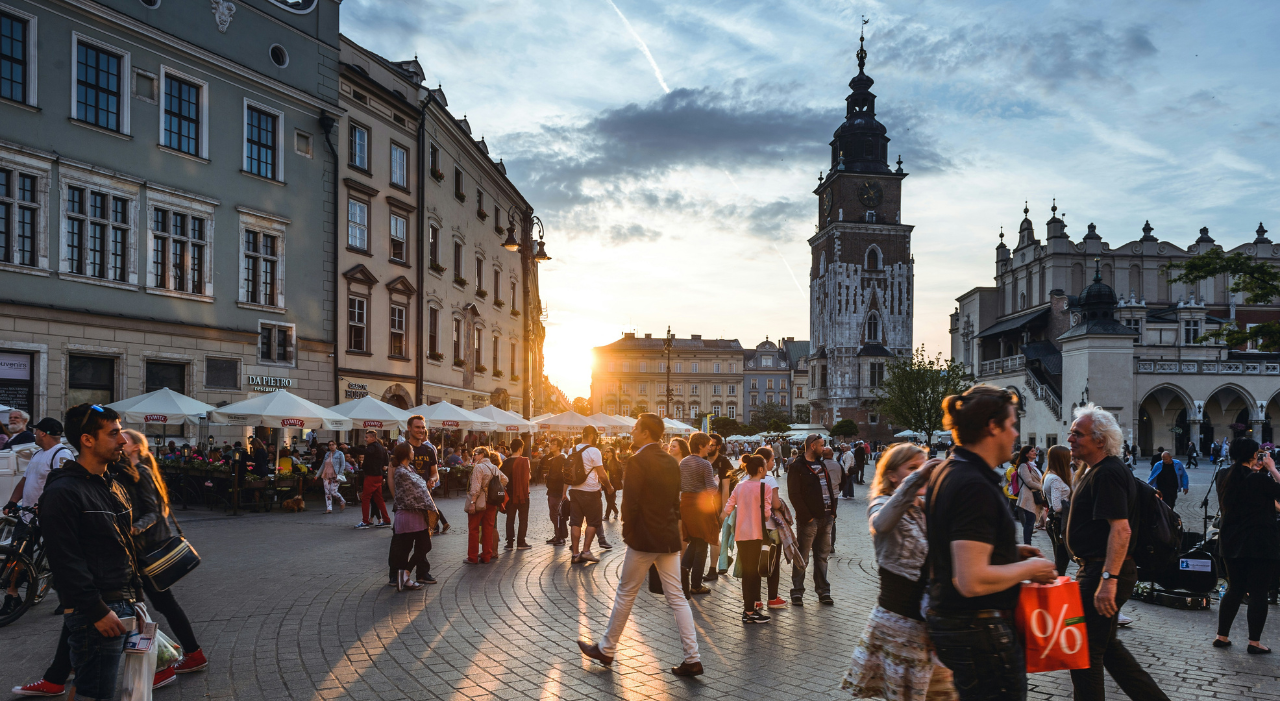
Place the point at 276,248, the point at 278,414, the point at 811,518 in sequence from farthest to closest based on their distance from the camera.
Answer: the point at 276,248
the point at 278,414
the point at 811,518

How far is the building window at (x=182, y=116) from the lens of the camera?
22859 mm

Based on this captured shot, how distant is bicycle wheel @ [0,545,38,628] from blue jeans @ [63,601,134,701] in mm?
4593

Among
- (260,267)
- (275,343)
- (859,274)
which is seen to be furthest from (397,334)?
(859,274)

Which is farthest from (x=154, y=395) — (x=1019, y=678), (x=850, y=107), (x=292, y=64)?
(x=850, y=107)

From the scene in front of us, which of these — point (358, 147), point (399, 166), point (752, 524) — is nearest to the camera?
point (752, 524)

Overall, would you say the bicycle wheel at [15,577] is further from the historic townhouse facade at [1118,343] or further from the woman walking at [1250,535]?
the historic townhouse facade at [1118,343]

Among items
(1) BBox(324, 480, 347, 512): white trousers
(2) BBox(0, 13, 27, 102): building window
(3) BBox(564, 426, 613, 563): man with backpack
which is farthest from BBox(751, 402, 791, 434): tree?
(3) BBox(564, 426, 613, 563): man with backpack

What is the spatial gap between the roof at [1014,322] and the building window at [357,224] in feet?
167

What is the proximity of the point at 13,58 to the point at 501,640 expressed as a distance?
20017 mm

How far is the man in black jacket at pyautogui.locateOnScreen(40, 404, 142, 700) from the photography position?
409cm

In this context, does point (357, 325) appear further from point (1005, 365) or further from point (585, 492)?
point (1005, 365)

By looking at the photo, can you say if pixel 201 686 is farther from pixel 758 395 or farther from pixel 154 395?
pixel 758 395

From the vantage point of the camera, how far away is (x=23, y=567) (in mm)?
7883

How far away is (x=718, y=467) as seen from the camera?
12656 millimetres
